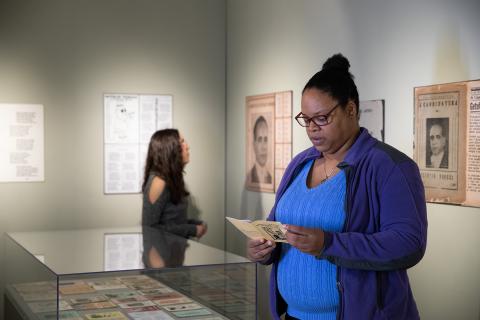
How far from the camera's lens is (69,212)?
539 cm

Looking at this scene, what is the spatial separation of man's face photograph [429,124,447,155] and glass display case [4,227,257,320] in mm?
1092

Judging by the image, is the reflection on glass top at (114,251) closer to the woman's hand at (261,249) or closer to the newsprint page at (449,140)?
the woman's hand at (261,249)

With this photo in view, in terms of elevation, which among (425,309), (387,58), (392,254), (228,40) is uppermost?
(228,40)

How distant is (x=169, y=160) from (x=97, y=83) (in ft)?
4.18

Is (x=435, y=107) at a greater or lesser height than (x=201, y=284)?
greater

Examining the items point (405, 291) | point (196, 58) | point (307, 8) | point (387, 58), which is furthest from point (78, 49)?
point (405, 291)

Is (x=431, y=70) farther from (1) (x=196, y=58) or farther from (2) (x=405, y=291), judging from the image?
(1) (x=196, y=58)

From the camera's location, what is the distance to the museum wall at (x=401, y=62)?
3.11 meters

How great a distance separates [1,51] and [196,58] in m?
1.60


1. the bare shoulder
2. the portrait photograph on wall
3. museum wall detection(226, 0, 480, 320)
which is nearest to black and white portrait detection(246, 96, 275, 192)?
the portrait photograph on wall

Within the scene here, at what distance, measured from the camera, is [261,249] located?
2334 millimetres

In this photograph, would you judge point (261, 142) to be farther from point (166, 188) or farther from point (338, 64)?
point (338, 64)

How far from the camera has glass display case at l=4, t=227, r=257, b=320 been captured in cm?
256

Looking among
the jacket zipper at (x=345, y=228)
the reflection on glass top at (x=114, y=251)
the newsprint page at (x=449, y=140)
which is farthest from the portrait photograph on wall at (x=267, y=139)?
the jacket zipper at (x=345, y=228)
